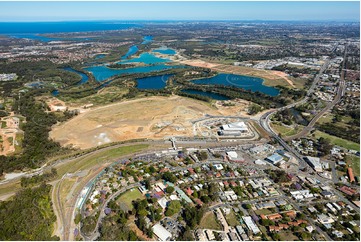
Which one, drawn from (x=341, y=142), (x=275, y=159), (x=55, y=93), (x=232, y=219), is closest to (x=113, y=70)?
(x=55, y=93)

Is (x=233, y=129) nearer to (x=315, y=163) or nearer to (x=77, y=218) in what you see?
(x=315, y=163)

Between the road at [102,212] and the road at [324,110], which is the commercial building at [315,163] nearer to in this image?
the road at [324,110]

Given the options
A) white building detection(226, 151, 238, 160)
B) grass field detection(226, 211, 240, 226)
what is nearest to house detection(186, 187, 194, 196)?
grass field detection(226, 211, 240, 226)

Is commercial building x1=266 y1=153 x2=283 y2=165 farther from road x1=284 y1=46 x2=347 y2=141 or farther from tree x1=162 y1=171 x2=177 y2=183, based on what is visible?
tree x1=162 y1=171 x2=177 y2=183

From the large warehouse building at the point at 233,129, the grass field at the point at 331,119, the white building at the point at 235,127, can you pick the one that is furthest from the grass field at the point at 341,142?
the large warehouse building at the point at 233,129

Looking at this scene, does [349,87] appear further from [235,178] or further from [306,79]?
[235,178]

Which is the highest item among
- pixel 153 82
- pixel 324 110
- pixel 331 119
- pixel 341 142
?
pixel 153 82
